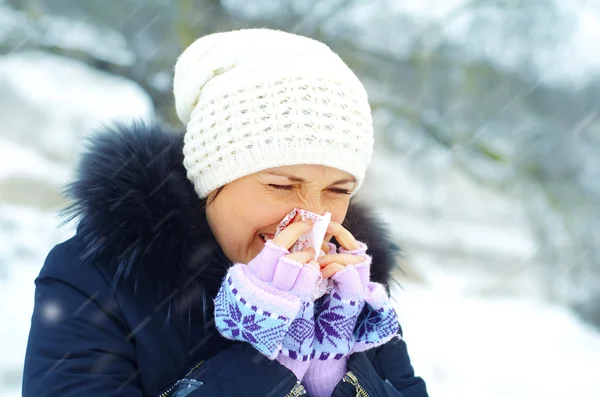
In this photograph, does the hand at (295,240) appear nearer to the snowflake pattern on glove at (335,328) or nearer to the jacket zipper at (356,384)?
the snowflake pattern on glove at (335,328)

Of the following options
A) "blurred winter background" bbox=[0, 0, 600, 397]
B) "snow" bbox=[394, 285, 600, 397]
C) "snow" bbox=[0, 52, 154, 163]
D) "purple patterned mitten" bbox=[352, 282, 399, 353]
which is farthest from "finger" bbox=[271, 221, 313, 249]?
"snow" bbox=[0, 52, 154, 163]

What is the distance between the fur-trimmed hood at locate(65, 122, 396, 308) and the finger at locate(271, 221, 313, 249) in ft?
0.58

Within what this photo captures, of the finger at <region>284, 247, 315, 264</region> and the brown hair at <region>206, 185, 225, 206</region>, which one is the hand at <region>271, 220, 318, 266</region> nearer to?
the finger at <region>284, 247, 315, 264</region>

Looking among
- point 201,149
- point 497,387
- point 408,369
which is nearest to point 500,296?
point 497,387

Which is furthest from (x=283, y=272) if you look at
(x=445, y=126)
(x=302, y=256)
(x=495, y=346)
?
(x=445, y=126)

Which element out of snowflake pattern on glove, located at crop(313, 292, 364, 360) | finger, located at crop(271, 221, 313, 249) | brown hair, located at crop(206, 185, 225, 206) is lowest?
snowflake pattern on glove, located at crop(313, 292, 364, 360)

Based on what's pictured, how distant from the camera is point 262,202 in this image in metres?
1.35

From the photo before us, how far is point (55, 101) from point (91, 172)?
233cm

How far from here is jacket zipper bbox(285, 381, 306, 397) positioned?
1.22 meters

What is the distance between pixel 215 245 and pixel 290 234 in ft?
0.64

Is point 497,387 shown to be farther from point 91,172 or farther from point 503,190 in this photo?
point 91,172

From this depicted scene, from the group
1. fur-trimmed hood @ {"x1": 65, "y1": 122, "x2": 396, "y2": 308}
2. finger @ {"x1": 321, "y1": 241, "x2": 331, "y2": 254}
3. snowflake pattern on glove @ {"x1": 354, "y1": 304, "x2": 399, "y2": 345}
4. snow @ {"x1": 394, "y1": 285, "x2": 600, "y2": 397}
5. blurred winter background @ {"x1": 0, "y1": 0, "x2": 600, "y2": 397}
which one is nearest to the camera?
fur-trimmed hood @ {"x1": 65, "y1": 122, "x2": 396, "y2": 308}

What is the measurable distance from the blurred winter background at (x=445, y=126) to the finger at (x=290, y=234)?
76.4 inches

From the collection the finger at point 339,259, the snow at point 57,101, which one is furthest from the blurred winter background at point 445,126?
the finger at point 339,259
